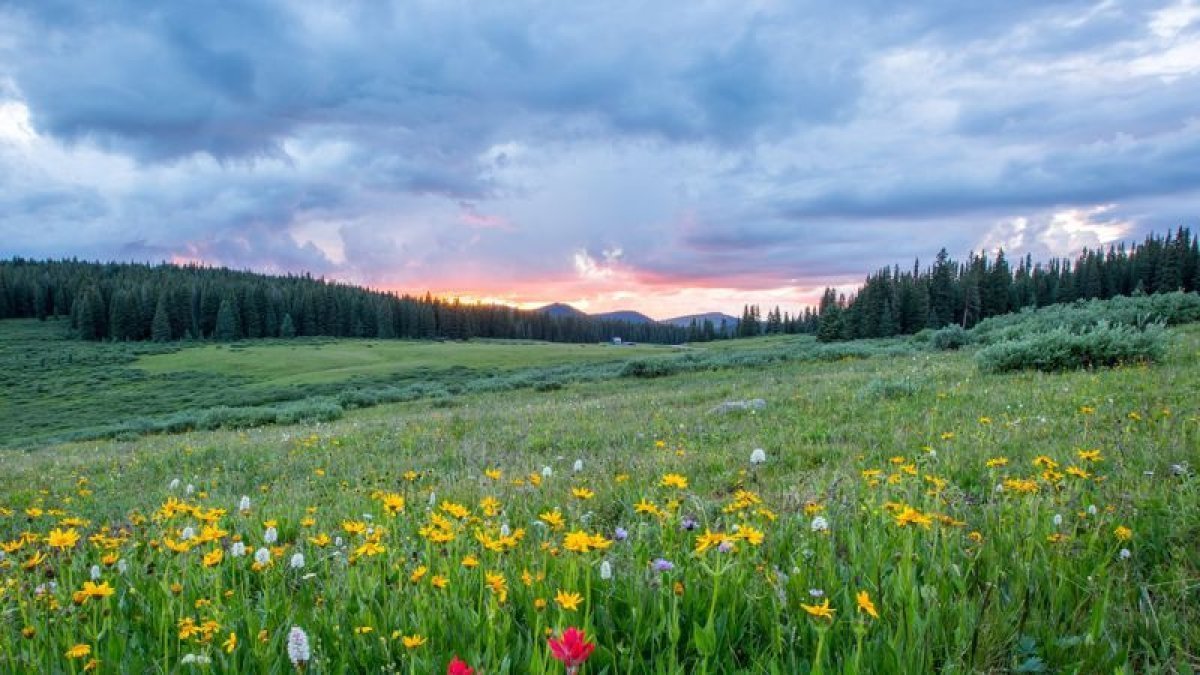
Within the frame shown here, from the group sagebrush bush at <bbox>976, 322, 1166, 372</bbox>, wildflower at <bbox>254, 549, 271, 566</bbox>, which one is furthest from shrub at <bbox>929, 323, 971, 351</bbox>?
wildflower at <bbox>254, 549, 271, 566</bbox>

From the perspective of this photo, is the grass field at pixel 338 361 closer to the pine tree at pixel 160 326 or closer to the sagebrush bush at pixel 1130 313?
the pine tree at pixel 160 326

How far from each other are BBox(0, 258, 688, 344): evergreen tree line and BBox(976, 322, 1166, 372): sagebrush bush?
13599 centimetres

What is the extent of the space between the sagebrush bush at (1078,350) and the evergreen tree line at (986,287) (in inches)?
3223

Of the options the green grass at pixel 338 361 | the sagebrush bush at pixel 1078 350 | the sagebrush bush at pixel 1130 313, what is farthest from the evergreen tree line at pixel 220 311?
the sagebrush bush at pixel 1078 350

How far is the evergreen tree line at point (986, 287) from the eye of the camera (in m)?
93.2

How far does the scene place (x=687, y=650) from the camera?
2.21m

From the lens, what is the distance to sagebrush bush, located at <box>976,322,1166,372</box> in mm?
11805

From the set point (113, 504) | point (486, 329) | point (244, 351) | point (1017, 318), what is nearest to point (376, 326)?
point (486, 329)

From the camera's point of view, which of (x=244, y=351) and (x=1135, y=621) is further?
(x=244, y=351)

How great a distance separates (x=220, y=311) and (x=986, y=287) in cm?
14288

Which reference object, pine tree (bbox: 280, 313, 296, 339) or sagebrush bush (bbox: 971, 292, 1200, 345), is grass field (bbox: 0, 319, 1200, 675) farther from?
pine tree (bbox: 280, 313, 296, 339)

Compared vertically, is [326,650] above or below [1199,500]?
below

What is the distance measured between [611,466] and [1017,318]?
37183mm

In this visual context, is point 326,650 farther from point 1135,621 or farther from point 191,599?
point 1135,621
